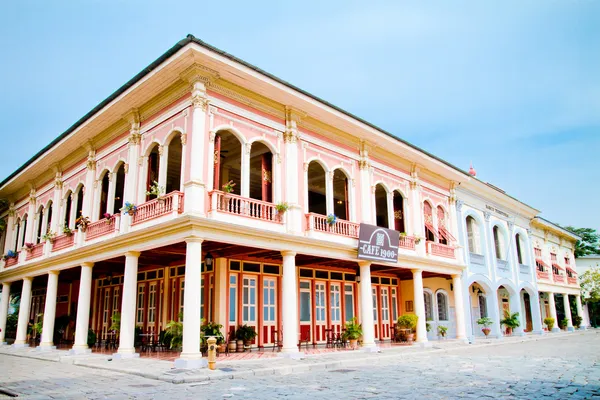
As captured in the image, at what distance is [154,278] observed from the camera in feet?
57.4

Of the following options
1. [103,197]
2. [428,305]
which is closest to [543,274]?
[428,305]

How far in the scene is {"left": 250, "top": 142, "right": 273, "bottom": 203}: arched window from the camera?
1402cm

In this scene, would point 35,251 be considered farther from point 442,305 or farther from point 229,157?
point 442,305

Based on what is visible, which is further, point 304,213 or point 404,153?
point 404,153

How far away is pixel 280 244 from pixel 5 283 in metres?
15.1

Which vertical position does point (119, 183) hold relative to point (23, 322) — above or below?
above

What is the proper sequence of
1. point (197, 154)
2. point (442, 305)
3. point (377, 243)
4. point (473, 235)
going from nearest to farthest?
point (197, 154)
point (377, 243)
point (442, 305)
point (473, 235)

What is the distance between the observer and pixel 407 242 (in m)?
18.4

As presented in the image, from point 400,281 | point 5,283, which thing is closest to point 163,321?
point 5,283

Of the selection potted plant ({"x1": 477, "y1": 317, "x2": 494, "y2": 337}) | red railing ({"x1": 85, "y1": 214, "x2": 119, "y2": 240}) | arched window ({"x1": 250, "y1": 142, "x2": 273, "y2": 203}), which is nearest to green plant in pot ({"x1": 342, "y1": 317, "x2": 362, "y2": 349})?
arched window ({"x1": 250, "y1": 142, "x2": 273, "y2": 203})

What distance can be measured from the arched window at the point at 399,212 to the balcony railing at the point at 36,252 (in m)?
13.7

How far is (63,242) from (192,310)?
855cm

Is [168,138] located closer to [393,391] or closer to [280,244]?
[280,244]

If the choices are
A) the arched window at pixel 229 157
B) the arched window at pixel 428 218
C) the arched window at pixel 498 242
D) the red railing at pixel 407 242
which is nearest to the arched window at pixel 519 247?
the arched window at pixel 498 242
